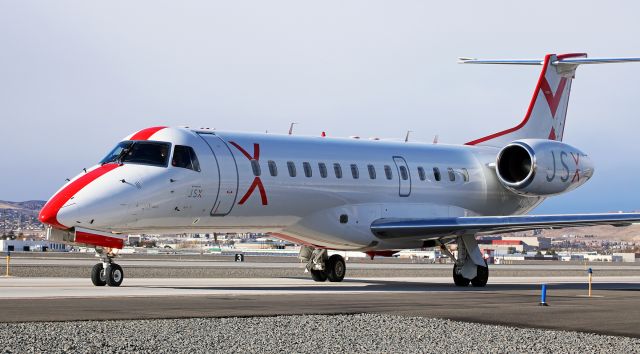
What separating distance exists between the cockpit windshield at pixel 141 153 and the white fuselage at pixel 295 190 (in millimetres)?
202

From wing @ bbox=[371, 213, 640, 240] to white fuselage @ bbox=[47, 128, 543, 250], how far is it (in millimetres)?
540

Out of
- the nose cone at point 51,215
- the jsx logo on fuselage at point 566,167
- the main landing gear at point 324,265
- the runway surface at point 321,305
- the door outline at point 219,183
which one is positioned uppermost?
the jsx logo on fuselage at point 566,167

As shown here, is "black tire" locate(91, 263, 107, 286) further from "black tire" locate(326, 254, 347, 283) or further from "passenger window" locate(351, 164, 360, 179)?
"black tire" locate(326, 254, 347, 283)

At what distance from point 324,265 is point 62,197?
9805 millimetres

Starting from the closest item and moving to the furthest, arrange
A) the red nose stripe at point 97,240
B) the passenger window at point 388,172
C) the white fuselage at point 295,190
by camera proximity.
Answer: the red nose stripe at point 97,240 < the white fuselage at point 295,190 < the passenger window at point 388,172

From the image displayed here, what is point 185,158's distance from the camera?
25.1 m

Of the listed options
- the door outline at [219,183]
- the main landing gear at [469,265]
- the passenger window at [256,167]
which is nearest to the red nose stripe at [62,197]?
the door outline at [219,183]

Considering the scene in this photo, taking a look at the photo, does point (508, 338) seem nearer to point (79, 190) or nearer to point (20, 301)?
point (20, 301)

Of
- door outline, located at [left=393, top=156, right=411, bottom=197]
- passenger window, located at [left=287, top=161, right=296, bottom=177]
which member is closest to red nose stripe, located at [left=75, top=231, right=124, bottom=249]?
passenger window, located at [left=287, top=161, right=296, bottom=177]

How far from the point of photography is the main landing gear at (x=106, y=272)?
80.1 feet

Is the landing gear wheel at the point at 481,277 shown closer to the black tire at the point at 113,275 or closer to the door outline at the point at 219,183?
the door outline at the point at 219,183

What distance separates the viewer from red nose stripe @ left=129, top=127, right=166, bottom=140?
82.7ft

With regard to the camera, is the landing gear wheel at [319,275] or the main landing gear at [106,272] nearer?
the main landing gear at [106,272]

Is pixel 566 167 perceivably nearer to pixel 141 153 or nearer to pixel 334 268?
pixel 334 268
